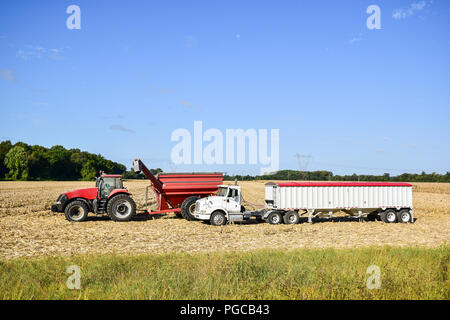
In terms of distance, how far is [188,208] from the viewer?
2298 cm

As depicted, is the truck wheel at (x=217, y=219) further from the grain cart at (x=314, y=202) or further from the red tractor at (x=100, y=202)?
the red tractor at (x=100, y=202)

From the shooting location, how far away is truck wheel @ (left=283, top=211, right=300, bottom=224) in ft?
73.2

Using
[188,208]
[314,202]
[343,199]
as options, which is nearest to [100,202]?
[188,208]

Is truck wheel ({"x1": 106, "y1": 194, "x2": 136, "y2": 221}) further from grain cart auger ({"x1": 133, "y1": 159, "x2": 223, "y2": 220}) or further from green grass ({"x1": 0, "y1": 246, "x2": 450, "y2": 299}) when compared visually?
green grass ({"x1": 0, "y1": 246, "x2": 450, "y2": 299})

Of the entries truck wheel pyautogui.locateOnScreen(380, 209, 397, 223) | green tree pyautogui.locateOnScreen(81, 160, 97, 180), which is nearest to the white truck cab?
truck wheel pyautogui.locateOnScreen(380, 209, 397, 223)

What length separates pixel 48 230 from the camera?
727 inches

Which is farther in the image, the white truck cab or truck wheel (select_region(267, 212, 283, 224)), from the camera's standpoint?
truck wheel (select_region(267, 212, 283, 224))

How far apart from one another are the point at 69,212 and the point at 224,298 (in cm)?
1630

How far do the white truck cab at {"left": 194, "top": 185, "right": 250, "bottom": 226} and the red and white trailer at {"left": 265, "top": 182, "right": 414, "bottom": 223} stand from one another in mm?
2403

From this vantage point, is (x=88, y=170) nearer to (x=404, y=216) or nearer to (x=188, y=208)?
(x=188, y=208)

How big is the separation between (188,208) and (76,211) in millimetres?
6542

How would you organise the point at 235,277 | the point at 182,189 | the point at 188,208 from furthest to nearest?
the point at 182,189 < the point at 188,208 < the point at 235,277

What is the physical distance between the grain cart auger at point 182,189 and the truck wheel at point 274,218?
13.2 ft
